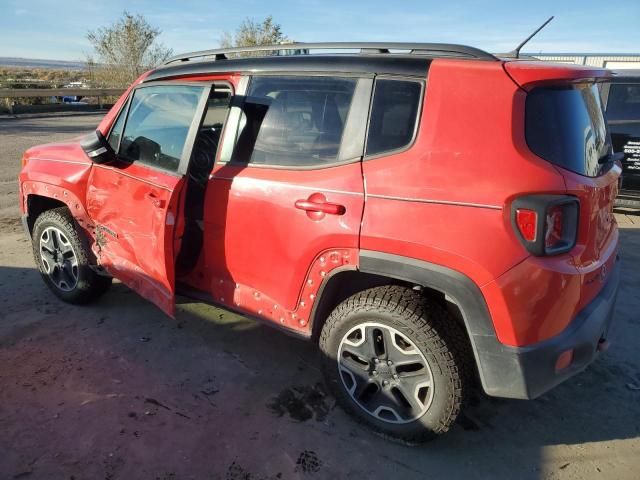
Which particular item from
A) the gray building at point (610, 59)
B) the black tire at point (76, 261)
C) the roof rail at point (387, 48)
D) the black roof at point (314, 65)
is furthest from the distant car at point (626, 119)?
the gray building at point (610, 59)

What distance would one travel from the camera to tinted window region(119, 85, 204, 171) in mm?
3004

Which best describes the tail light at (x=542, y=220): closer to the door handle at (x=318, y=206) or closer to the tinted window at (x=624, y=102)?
the door handle at (x=318, y=206)

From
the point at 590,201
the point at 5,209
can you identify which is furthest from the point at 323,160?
the point at 5,209

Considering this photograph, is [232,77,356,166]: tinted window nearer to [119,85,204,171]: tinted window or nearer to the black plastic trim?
[119,85,204,171]: tinted window

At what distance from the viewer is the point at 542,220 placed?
192 centimetres

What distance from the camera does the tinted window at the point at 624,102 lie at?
6.11 m

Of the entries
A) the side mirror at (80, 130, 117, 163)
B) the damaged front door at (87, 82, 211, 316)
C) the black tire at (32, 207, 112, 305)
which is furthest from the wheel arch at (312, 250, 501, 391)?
the black tire at (32, 207, 112, 305)

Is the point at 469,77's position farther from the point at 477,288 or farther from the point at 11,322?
the point at 11,322

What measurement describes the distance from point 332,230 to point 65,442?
5.70 ft

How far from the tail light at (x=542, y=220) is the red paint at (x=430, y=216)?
0.03 meters

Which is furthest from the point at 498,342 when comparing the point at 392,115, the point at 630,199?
the point at 630,199

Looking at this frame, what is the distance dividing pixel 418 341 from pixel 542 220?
30.9 inches

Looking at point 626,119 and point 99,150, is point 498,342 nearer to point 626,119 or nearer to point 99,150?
point 99,150

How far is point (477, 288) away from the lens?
2033 mm
